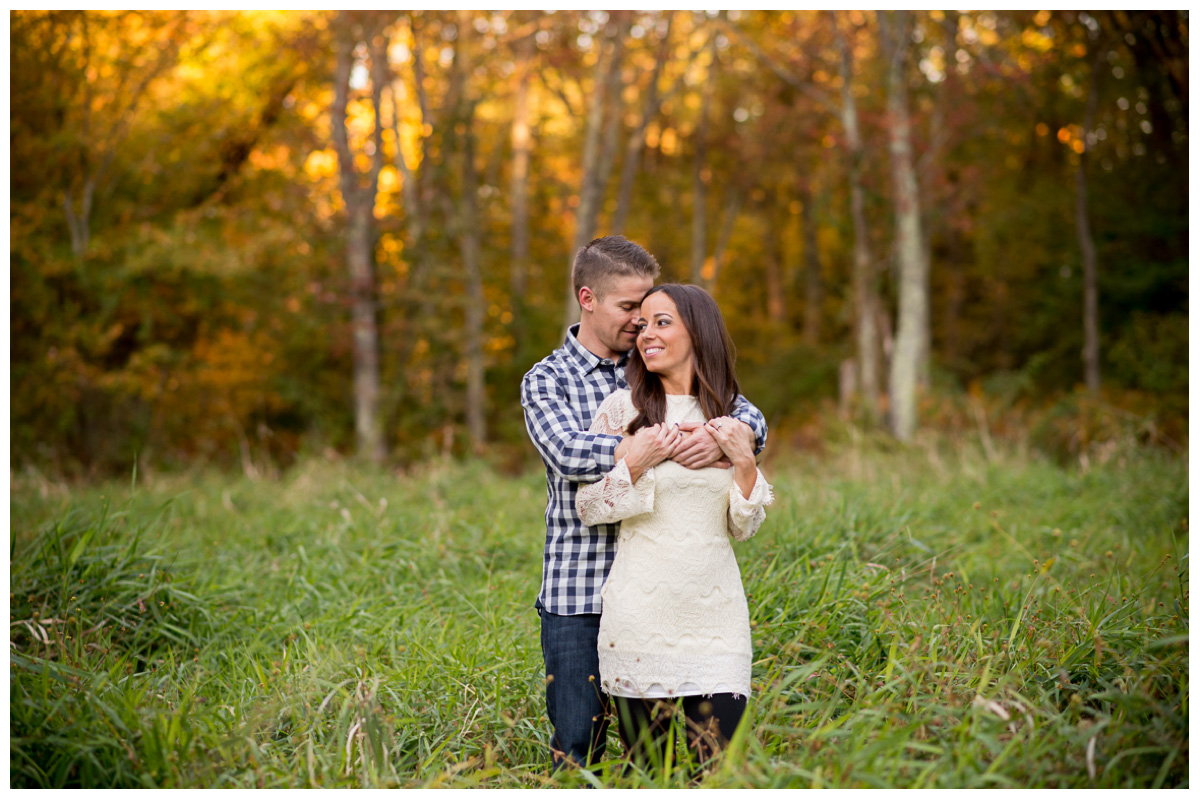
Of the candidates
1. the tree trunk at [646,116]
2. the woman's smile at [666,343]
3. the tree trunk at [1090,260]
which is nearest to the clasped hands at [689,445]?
the woman's smile at [666,343]

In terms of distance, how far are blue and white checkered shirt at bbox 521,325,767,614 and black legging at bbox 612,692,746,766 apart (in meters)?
0.33

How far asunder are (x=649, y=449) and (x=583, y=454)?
0.71ft

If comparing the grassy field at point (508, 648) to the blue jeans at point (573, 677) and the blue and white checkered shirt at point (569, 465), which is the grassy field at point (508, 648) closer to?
the blue jeans at point (573, 677)

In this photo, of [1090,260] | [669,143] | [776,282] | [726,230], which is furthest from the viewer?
[776,282]

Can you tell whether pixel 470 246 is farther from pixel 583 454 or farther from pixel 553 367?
pixel 583 454

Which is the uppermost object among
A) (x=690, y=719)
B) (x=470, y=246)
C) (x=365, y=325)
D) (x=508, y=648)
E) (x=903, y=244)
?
(x=470, y=246)

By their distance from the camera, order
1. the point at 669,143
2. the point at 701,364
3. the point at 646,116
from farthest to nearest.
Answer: the point at 669,143 → the point at 646,116 → the point at 701,364

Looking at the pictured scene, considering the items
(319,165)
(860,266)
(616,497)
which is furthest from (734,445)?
(319,165)

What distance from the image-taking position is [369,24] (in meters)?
12.3

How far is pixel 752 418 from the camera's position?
9.27 feet

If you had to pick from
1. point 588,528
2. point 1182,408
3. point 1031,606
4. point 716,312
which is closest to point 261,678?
point 588,528

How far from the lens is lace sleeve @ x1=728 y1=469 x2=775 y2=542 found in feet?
8.66

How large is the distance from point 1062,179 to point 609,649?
67.9 feet

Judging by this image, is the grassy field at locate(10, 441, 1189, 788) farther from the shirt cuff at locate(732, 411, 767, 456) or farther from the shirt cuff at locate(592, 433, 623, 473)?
the shirt cuff at locate(592, 433, 623, 473)
